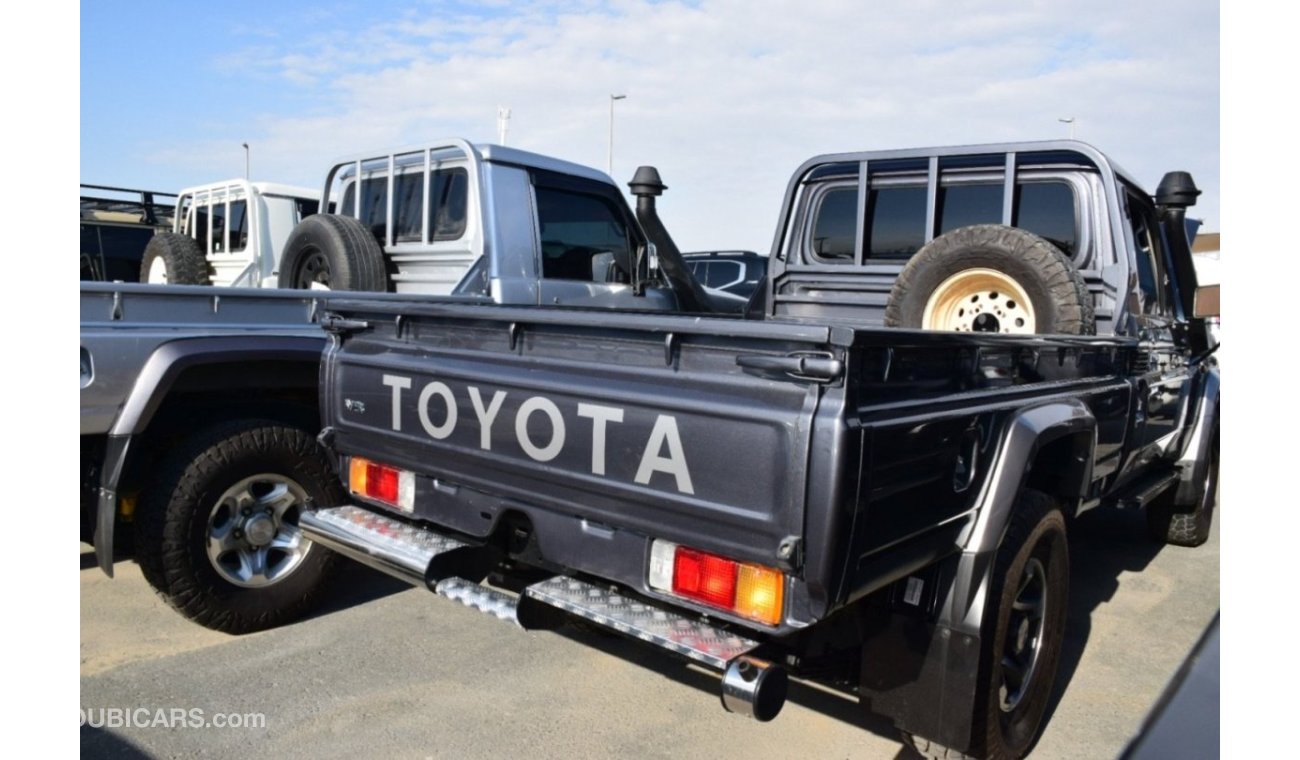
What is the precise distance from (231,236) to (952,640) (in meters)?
6.87

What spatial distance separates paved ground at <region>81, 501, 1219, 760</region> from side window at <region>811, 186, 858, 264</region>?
220cm

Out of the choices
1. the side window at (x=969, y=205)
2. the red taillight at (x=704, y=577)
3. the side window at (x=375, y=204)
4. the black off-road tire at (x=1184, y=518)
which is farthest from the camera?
the side window at (x=375, y=204)

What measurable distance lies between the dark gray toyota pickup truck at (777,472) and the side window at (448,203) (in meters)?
1.94

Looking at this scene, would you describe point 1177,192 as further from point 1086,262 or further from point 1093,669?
point 1093,669

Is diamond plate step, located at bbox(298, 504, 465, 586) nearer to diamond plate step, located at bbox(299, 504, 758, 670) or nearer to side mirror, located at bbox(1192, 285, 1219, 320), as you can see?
diamond plate step, located at bbox(299, 504, 758, 670)

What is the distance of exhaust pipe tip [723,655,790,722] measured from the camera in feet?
7.14

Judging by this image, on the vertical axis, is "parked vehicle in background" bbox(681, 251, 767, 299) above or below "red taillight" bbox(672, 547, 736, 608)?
above

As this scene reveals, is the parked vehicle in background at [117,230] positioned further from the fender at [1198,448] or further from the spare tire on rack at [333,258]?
the fender at [1198,448]

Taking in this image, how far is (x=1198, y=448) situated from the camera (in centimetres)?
519

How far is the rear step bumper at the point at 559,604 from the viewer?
7.27 ft

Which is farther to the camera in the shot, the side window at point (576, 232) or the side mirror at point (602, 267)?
the side mirror at point (602, 267)

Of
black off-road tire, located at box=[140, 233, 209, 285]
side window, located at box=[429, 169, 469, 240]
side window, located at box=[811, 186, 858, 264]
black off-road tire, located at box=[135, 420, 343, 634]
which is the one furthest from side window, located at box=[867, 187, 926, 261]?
black off-road tire, located at box=[140, 233, 209, 285]

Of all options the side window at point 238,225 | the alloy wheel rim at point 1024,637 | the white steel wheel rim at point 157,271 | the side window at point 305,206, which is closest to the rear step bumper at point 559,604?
the alloy wheel rim at point 1024,637

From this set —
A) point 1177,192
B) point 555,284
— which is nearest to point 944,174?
point 1177,192
